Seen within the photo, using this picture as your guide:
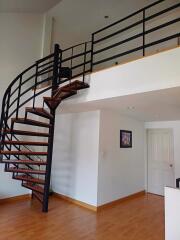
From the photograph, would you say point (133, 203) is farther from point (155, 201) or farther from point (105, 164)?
point (105, 164)

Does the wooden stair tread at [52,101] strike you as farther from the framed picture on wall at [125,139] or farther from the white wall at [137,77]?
the framed picture on wall at [125,139]

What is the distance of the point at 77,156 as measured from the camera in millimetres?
4980

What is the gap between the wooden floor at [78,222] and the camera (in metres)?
3.13

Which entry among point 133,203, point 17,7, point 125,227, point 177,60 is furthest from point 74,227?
point 17,7

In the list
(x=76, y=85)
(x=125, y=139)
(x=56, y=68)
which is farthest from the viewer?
(x=125, y=139)

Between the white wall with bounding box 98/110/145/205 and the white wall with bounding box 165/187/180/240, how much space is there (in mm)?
2093

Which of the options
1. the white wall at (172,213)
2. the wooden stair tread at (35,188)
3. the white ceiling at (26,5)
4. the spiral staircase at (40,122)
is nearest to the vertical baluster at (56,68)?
the spiral staircase at (40,122)

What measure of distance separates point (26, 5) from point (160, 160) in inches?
235

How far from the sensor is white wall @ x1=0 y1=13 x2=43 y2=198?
484 cm

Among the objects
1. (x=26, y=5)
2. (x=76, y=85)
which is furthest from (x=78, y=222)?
(x=26, y=5)

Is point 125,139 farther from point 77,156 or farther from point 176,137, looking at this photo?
point 176,137

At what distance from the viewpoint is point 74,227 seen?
344 centimetres

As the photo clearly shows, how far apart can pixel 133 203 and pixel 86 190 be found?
139 cm

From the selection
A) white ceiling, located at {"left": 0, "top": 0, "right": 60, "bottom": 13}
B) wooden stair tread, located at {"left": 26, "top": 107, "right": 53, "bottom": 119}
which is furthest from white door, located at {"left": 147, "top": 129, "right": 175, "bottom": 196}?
white ceiling, located at {"left": 0, "top": 0, "right": 60, "bottom": 13}
